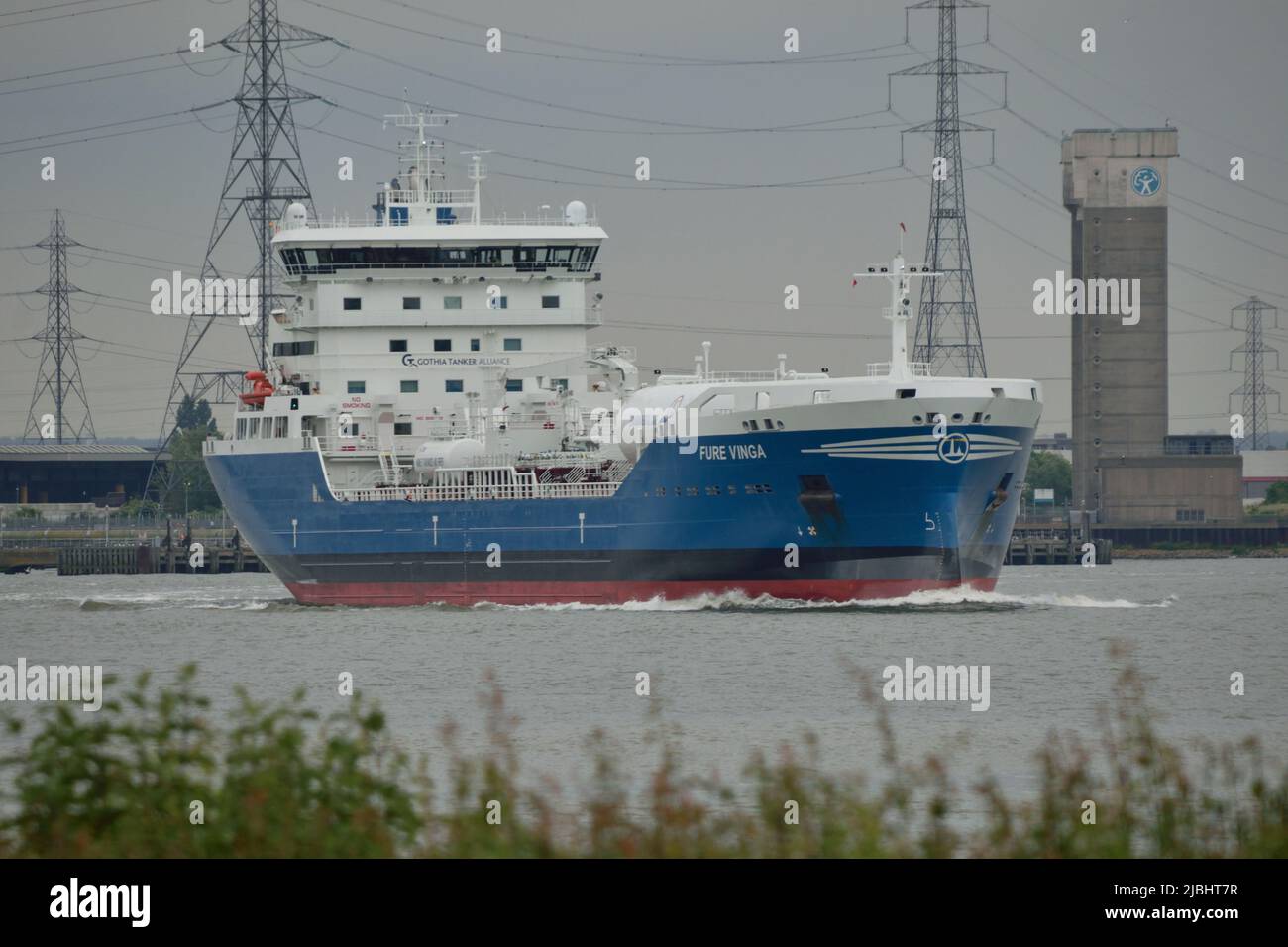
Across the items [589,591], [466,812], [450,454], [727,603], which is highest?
[450,454]

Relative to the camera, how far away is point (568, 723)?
26375mm

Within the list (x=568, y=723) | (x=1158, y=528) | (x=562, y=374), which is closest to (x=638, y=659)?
(x=568, y=723)

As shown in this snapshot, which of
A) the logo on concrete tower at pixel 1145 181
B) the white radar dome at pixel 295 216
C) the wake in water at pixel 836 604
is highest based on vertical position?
the logo on concrete tower at pixel 1145 181

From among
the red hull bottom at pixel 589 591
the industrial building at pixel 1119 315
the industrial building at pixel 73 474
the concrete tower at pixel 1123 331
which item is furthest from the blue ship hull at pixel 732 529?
the industrial building at pixel 73 474

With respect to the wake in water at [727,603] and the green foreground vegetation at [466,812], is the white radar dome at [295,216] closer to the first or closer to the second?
the wake in water at [727,603]

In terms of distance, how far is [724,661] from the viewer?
3369 cm

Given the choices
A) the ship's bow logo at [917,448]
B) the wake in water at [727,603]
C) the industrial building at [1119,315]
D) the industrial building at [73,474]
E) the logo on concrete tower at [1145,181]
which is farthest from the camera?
the industrial building at [73,474]

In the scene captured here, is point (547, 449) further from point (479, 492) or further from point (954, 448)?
point (954, 448)

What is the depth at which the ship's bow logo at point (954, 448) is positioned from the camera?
40.8 meters

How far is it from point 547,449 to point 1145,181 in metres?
64.1

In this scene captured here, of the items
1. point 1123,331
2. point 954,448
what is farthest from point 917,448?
point 1123,331

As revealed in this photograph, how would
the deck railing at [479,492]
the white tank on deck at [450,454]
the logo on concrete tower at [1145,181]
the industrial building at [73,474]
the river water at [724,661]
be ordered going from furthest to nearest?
the industrial building at [73,474]
the logo on concrete tower at [1145,181]
the white tank on deck at [450,454]
the deck railing at [479,492]
the river water at [724,661]

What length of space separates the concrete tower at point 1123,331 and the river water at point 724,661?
5025 centimetres

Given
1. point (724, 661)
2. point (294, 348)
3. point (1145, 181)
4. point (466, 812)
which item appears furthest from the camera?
point (1145, 181)
